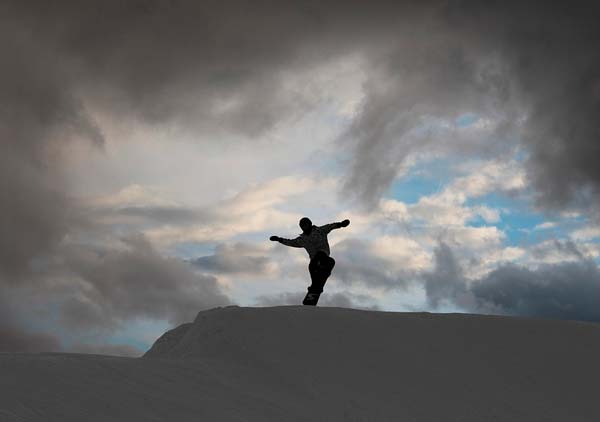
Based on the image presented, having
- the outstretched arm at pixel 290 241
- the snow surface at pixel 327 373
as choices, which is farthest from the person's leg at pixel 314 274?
the snow surface at pixel 327 373

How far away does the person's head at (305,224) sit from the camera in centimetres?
1203

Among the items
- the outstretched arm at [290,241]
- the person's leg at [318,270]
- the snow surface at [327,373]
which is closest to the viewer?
the snow surface at [327,373]

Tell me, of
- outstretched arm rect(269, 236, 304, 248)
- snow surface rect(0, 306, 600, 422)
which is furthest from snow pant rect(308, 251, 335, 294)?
snow surface rect(0, 306, 600, 422)

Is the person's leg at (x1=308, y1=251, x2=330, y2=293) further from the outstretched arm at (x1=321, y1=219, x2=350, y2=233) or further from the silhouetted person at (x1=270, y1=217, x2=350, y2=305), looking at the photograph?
the outstretched arm at (x1=321, y1=219, x2=350, y2=233)

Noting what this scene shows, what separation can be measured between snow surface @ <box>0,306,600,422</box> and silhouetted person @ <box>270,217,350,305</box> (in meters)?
0.85

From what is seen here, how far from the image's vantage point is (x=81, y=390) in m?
6.49

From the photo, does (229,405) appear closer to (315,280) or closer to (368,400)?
(368,400)

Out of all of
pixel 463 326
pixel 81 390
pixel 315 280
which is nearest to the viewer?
pixel 81 390

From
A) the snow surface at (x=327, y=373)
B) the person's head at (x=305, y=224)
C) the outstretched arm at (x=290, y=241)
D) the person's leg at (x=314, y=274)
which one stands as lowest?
the snow surface at (x=327, y=373)

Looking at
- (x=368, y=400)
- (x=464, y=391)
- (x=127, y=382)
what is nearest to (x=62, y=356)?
(x=127, y=382)

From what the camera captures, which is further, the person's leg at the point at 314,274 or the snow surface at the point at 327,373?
the person's leg at the point at 314,274

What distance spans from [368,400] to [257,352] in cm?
187

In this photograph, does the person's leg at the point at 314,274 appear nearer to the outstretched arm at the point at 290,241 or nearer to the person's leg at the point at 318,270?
the person's leg at the point at 318,270

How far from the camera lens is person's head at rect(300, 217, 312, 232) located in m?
12.0
